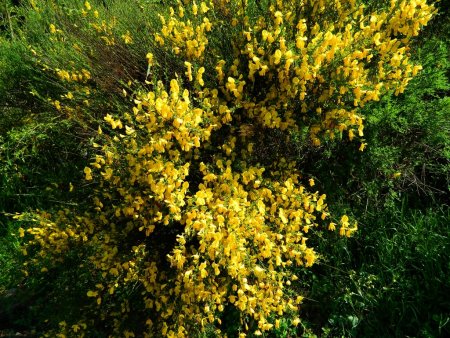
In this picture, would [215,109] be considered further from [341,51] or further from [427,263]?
[427,263]

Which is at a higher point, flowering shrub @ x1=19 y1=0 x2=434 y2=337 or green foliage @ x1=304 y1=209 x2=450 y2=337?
flowering shrub @ x1=19 y1=0 x2=434 y2=337

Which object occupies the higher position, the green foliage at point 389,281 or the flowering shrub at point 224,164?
the flowering shrub at point 224,164

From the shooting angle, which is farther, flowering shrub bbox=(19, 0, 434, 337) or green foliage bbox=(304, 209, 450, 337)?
green foliage bbox=(304, 209, 450, 337)

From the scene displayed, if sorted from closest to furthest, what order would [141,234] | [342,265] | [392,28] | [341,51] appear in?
1. [341,51]
2. [392,28]
3. [141,234]
4. [342,265]

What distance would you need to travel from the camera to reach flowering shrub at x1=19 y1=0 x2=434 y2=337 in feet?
6.57

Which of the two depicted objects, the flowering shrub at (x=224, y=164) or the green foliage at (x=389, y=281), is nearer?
the flowering shrub at (x=224, y=164)

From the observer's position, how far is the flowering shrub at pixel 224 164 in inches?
78.9

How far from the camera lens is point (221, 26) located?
104 inches

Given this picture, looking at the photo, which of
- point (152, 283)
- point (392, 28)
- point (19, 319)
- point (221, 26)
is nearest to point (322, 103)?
point (392, 28)

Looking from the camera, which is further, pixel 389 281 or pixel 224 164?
pixel 389 281

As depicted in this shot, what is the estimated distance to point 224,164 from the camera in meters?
2.38

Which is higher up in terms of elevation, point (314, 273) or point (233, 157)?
point (233, 157)

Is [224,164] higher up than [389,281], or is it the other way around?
[224,164]

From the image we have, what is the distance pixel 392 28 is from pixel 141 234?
1817 mm
